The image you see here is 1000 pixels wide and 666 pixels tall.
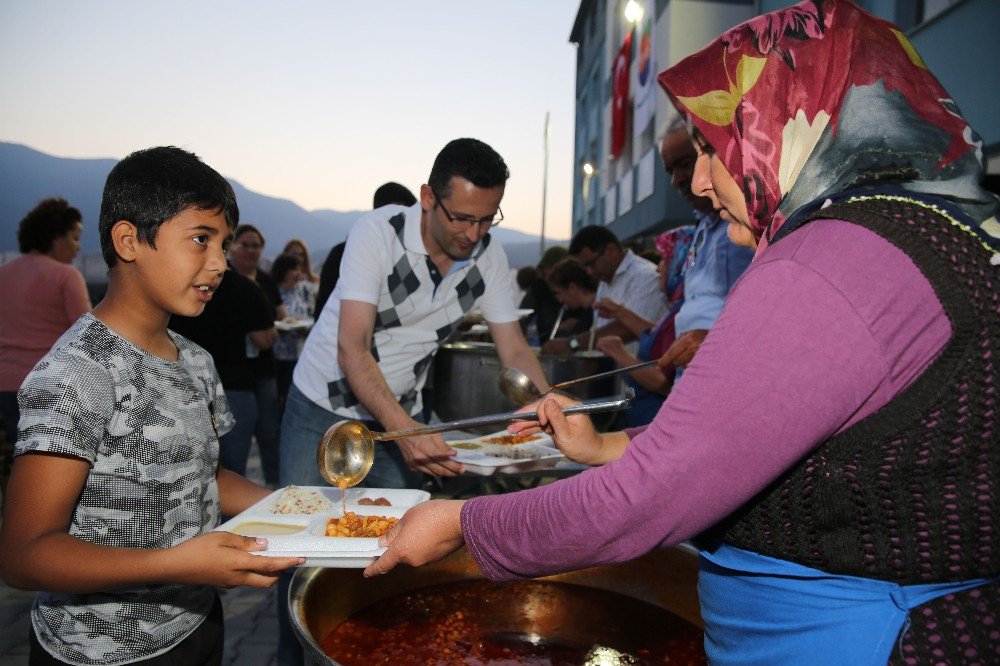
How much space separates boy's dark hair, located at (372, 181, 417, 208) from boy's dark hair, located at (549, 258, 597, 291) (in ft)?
6.80

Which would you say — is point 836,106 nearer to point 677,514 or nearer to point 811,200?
point 811,200

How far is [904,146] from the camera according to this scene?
80 centimetres

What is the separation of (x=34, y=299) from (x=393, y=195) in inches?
76.4

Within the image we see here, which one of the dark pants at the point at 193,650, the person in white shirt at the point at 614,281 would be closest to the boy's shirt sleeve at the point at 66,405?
the dark pants at the point at 193,650

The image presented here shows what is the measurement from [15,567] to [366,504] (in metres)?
0.69

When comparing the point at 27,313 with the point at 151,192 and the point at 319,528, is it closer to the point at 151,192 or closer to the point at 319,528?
the point at 151,192

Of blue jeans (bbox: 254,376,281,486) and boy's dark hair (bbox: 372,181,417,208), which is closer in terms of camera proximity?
boy's dark hair (bbox: 372,181,417,208)

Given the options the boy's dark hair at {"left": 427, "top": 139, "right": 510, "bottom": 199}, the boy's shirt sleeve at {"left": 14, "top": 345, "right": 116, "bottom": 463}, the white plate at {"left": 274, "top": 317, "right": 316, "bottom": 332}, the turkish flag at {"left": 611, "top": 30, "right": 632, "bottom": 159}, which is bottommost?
the white plate at {"left": 274, "top": 317, "right": 316, "bottom": 332}

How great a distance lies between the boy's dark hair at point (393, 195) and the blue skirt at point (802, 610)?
3.32 m

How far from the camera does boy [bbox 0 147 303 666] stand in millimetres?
1062

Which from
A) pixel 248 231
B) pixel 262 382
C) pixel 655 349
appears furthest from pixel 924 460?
pixel 248 231

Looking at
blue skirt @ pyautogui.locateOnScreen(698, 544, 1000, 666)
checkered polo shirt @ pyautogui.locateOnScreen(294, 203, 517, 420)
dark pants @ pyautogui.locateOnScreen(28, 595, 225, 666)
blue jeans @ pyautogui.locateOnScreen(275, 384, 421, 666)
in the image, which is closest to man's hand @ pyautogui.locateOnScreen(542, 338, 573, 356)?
checkered polo shirt @ pyautogui.locateOnScreen(294, 203, 517, 420)

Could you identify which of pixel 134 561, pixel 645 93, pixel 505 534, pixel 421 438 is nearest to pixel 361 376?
pixel 421 438

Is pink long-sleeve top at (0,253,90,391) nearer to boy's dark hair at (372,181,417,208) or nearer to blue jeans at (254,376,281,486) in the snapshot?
blue jeans at (254,376,281,486)
